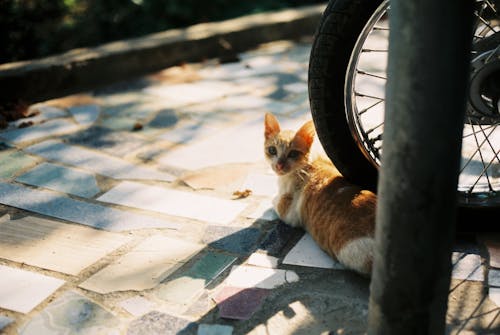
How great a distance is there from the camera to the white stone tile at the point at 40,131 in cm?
389

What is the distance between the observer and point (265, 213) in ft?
10.0

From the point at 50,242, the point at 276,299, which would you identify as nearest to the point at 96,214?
the point at 50,242

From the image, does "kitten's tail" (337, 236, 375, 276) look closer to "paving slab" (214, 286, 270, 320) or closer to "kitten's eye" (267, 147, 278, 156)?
"paving slab" (214, 286, 270, 320)

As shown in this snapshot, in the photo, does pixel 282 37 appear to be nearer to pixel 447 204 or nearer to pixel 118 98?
pixel 118 98

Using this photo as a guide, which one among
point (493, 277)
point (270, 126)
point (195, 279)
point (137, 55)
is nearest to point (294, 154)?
point (270, 126)

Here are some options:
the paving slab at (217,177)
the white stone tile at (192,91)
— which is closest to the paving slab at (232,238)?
the paving slab at (217,177)

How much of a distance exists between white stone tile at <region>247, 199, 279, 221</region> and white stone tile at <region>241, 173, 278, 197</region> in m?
0.12

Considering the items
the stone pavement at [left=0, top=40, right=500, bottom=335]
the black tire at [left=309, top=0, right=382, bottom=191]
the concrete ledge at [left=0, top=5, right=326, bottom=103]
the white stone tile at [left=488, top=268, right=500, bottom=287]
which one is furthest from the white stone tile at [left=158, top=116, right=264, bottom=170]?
the white stone tile at [left=488, top=268, right=500, bottom=287]

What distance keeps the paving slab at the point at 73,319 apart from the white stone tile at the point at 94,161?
1.21 metres

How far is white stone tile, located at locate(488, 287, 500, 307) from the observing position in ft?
7.41

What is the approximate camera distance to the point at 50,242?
276 cm

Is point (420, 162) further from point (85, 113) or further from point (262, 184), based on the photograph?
point (85, 113)

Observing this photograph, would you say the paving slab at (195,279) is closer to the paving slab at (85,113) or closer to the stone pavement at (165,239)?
the stone pavement at (165,239)

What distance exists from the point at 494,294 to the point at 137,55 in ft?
12.6
